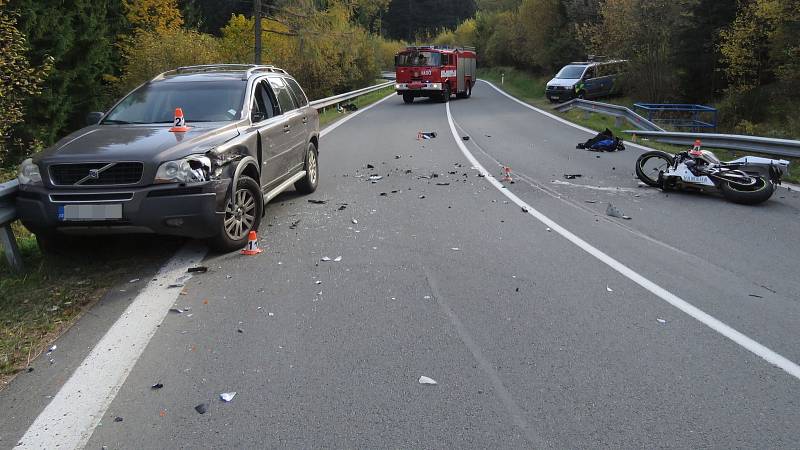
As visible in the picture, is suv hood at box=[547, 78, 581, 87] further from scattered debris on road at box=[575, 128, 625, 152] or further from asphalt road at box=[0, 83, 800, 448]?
asphalt road at box=[0, 83, 800, 448]

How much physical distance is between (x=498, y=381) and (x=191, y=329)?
7.52ft

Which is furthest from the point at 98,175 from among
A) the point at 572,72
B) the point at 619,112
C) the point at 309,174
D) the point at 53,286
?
the point at 572,72

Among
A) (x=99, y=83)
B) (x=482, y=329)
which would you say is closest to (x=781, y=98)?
(x=482, y=329)

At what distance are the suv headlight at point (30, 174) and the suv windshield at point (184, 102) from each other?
150cm

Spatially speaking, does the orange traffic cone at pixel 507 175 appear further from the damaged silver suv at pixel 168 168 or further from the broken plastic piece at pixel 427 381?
the broken plastic piece at pixel 427 381

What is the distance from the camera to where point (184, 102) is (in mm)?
7551

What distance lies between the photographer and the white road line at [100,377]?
132 inches

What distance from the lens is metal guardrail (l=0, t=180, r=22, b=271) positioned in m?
5.79

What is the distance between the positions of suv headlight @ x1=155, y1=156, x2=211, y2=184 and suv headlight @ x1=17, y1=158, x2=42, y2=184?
1113mm

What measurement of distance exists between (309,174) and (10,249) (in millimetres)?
4677

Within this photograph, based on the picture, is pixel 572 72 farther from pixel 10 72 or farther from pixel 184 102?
pixel 184 102

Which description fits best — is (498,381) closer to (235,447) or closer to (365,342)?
(365,342)

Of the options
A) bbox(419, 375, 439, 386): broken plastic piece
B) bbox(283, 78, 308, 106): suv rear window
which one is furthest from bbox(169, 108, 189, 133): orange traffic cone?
bbox(419, 375, 439, 386): broken plastic piece

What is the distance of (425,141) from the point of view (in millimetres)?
17281
